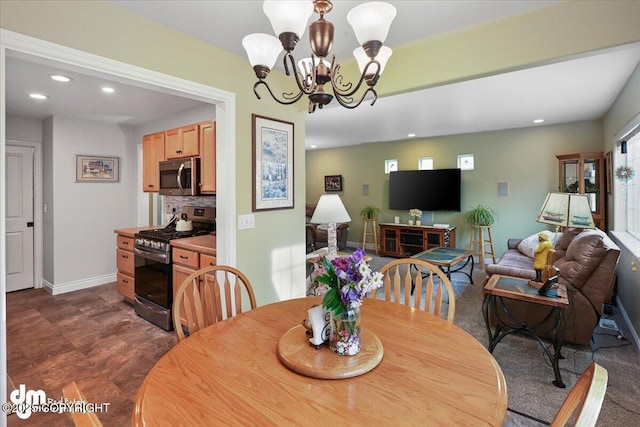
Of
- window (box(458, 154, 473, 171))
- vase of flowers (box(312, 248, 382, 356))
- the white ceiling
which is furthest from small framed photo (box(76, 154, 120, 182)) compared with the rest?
window (box(458, 154, 473, 171))

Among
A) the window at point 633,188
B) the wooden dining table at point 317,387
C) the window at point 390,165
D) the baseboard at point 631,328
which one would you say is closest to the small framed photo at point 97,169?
the wooden dining table at point 317,387

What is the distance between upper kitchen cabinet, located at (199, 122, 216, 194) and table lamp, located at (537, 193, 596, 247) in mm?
3114

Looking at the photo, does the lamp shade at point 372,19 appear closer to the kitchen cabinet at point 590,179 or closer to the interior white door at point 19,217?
the kitchen cabinet at point 590,179

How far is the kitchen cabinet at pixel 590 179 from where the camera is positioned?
4.38 meters

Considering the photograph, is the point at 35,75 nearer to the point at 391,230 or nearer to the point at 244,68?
the point at 244,68

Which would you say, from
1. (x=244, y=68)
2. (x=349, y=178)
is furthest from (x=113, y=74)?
(x=349, y=178)

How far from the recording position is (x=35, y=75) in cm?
286

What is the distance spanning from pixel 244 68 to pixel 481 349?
2.49 m

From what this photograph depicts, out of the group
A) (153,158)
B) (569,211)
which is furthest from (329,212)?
(153,158)

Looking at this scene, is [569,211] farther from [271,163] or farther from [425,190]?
[425,190]

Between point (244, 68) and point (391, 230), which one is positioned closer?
point (244, 68)

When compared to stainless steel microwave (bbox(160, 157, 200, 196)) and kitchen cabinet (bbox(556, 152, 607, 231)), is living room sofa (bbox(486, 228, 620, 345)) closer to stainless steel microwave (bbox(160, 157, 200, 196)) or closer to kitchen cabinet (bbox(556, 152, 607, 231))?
kitchen cabinet (bbox(556, 152, 607, 231))

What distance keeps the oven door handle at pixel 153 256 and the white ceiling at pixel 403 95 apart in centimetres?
158

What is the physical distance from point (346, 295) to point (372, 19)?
1.10 m
